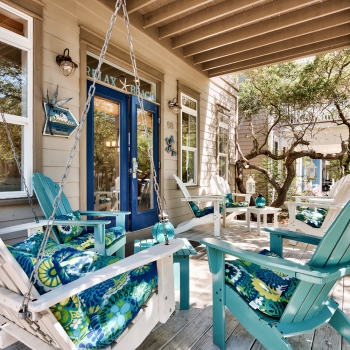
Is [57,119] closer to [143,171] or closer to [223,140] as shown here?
[143,171]

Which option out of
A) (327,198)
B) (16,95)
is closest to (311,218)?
(327,198)

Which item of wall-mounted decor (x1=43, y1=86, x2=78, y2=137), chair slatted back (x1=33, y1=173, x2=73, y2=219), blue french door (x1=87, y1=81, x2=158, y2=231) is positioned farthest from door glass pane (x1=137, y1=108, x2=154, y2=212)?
chair slatted back (x1=33, y1=173, x2=73, y2=219)

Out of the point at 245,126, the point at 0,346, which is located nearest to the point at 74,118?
the point at 0,346

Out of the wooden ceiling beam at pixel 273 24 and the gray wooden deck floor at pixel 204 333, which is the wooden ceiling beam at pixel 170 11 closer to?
the wooden ceiling beam at pixel 273 24

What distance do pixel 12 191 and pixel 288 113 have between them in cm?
692

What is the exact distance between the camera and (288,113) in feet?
23.8

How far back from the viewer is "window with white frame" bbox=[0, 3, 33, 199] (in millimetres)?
2395

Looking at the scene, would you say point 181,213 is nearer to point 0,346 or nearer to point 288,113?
point 0,346

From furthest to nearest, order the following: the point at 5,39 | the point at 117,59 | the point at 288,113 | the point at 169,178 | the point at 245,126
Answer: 1. the point at 245,126
2. the point at 288,113
3. the point at 169,178
4. the point at 117,59
5. the point at 5,39

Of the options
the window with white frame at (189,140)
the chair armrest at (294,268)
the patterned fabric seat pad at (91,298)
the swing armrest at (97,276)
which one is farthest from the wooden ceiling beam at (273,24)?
the patterned fabric seat pad at (91,298)

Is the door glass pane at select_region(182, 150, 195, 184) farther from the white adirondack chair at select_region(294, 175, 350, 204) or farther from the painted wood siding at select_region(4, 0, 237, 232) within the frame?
the white adirondack chair at select_region(294, 175, 350, 204)

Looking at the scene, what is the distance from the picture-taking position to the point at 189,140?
210 inches

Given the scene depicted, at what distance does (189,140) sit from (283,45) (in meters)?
2.35

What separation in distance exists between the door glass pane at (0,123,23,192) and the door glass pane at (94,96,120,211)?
101 centimetres
